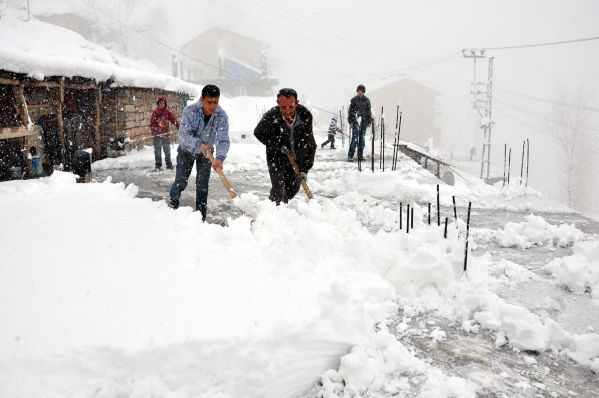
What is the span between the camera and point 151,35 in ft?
153

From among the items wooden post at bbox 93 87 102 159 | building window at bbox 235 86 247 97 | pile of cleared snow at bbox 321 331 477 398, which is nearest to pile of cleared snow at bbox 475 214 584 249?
pile of cleared snow at bbox 321 331 477 398

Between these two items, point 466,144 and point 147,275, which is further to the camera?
point 466,144

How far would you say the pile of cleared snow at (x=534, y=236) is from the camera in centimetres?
440

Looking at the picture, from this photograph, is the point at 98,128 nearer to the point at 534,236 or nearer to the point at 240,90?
the point at 534,236

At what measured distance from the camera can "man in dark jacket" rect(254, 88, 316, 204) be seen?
4539 mm

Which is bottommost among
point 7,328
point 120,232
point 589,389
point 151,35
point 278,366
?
point 589,389

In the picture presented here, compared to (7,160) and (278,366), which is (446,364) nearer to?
(278,366)

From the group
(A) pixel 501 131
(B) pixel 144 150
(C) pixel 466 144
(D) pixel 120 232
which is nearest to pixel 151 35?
(B) pixel 144 150

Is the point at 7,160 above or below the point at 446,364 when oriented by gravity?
above

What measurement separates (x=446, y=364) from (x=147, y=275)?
1888 mm

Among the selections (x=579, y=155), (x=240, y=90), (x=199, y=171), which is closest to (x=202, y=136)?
(x=199, y=171)

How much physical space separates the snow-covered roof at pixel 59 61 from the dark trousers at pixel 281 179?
6240 mm

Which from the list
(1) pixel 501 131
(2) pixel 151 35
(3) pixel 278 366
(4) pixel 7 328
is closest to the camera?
(4) pixel 7 328

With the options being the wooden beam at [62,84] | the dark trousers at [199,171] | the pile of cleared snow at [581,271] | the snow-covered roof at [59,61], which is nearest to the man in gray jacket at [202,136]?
the dark trousers at [199,171]
